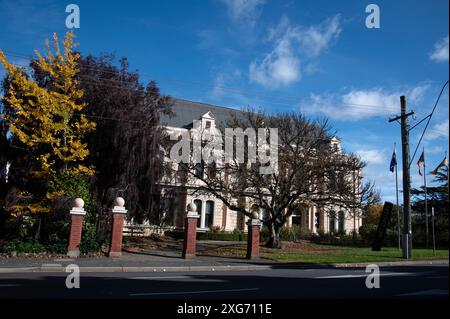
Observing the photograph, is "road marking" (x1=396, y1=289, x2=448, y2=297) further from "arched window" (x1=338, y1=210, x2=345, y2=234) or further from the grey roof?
the grey roof

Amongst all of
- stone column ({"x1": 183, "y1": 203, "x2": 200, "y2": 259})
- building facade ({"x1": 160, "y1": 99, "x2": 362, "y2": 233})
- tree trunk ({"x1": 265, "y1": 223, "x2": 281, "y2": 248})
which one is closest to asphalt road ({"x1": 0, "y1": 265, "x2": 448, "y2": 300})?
stone column ({"x1": 183, "y1": 203, "x2": 200, "y2": 259})

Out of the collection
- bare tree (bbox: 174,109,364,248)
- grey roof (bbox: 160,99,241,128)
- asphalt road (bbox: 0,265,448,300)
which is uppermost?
grey roof (bbox: 160,99,241,128)

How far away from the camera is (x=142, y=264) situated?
18.3 meters

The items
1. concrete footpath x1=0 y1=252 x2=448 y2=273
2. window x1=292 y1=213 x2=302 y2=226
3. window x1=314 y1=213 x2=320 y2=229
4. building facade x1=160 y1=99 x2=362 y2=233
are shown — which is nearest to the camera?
concrete footpath x1=0 y1=252 x2=448 y2=273

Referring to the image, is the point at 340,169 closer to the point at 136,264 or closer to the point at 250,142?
the point at 250,142

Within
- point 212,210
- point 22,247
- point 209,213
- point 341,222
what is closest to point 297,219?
point 341,222

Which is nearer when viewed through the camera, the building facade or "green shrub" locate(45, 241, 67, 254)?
"green shrub" locate(45, 241, 67, 254)

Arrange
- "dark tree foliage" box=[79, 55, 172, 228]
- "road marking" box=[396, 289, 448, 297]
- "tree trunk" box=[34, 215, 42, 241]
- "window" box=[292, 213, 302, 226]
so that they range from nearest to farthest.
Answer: "road marking" box=[396, 289, 448, 297], "tree trunk" box=[34, 215, 42, 241], "dark tree foliage" box=[79, 55, 172, 228], "window" box=[292, 213, 302, 226]

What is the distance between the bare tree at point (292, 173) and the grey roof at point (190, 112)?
19.6m

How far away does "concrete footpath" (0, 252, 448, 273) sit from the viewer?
52.7ft

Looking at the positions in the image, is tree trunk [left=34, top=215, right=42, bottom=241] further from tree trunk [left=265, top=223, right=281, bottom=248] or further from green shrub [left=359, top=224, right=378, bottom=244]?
green shrub [left=359, top=224, right=378, bottom=244]

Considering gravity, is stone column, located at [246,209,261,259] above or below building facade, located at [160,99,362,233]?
below

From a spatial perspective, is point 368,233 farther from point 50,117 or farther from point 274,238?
point 50,117

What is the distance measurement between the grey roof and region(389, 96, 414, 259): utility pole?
24062mm
